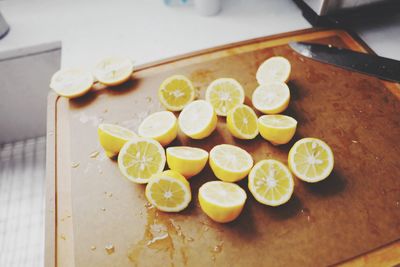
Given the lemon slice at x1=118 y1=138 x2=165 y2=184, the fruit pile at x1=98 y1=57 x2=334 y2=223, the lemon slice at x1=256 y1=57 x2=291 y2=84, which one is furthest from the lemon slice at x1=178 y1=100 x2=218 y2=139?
the lemon slice at x1=256 y1=57 x2=291 y2=84

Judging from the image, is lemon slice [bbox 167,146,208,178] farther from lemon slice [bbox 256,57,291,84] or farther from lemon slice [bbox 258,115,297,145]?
lemon slice [bbox 256,57,291,84]

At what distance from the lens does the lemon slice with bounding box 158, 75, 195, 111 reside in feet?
3.80

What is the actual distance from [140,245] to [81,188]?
0.27 m

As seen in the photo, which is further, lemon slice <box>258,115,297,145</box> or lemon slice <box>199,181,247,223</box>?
lemon slice <box>258,115,297,145</box>

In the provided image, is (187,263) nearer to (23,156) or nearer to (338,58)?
(338,58)

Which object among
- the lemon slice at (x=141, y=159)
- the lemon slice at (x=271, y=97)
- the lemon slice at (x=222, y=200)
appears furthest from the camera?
the lemon slice at (x=271, y=97)

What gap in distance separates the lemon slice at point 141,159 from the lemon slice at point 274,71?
465 mm

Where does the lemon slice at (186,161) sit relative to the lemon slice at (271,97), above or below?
below

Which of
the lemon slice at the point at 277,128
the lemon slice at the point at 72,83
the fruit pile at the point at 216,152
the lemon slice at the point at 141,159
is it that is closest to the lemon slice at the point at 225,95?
the fruit pile at the point at 216,152

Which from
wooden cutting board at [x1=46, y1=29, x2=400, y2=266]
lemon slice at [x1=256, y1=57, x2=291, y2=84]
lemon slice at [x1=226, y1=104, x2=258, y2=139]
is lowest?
wooden cutting board at [x1=46, y1=29, x2=400, y2=266]

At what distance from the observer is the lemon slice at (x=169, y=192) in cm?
94

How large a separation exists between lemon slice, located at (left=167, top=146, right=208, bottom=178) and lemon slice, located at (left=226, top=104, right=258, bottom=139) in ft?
0.41

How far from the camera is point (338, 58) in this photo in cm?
124

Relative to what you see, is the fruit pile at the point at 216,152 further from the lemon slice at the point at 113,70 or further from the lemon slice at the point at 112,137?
the lemon slice at the point at 113,70
